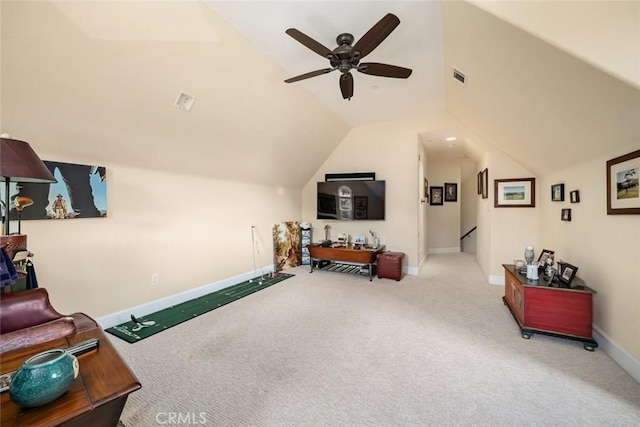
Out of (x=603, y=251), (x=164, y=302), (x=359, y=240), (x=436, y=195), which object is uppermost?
(x=436, y=195)

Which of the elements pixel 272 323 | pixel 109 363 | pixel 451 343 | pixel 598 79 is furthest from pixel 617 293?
pixel 109 363

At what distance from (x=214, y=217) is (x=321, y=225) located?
2.45 m

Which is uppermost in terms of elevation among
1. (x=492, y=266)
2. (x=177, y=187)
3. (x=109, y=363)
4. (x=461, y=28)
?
(x=461, y=28)

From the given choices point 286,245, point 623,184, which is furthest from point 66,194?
point 623,184

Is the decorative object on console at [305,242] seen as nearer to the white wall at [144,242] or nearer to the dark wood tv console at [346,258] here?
the dark wood tv console at [346,258]

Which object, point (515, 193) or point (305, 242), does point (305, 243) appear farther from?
point (515, 193)

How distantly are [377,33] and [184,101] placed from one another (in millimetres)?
2013

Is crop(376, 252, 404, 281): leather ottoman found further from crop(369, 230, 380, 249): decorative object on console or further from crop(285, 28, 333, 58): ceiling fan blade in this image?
crop(285, 28, 333, 58): ceiling fan blade

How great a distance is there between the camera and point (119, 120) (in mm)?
2568

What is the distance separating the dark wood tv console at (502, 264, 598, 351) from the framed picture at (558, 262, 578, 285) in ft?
0.19

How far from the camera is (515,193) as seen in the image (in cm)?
412

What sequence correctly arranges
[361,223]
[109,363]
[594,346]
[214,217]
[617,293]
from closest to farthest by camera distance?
[109,363]
[617,293]
[594,346]
[214,217]
[361,223]

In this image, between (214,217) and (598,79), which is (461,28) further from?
(214,217)
